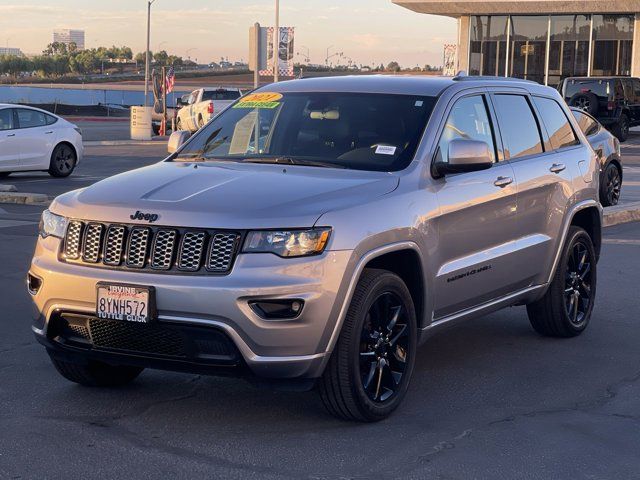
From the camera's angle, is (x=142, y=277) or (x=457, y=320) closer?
(x=142, y=277)

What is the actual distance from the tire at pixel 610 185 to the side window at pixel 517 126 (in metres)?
9.01

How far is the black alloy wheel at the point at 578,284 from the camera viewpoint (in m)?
7.94

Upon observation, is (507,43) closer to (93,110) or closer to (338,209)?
(93,110)

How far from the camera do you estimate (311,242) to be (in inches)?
206

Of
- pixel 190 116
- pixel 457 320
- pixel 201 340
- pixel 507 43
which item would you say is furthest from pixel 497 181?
pixel 507 43

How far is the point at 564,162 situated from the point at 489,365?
164 cm

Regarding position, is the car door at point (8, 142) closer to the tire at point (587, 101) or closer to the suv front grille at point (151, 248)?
the suv front grille at point (151, 248)

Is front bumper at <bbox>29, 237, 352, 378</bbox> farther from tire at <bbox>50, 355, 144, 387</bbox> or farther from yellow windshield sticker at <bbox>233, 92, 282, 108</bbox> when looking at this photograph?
yellow windshield sticker at <bbox>233, 92, 282, 108</bbox>

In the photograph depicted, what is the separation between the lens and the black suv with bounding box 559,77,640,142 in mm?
33656

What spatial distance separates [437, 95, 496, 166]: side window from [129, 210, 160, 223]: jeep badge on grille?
182cm

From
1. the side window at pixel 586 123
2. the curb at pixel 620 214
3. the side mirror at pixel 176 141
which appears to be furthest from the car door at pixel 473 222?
the side window at pixel 586 123

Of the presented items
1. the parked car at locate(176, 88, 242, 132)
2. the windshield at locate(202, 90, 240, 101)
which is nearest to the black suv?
the parked car at locate(176, 88, 242, 132)

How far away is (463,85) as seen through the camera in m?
6.87

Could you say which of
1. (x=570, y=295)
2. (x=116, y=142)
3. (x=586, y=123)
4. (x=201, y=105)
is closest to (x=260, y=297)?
(x=570, y=295)
